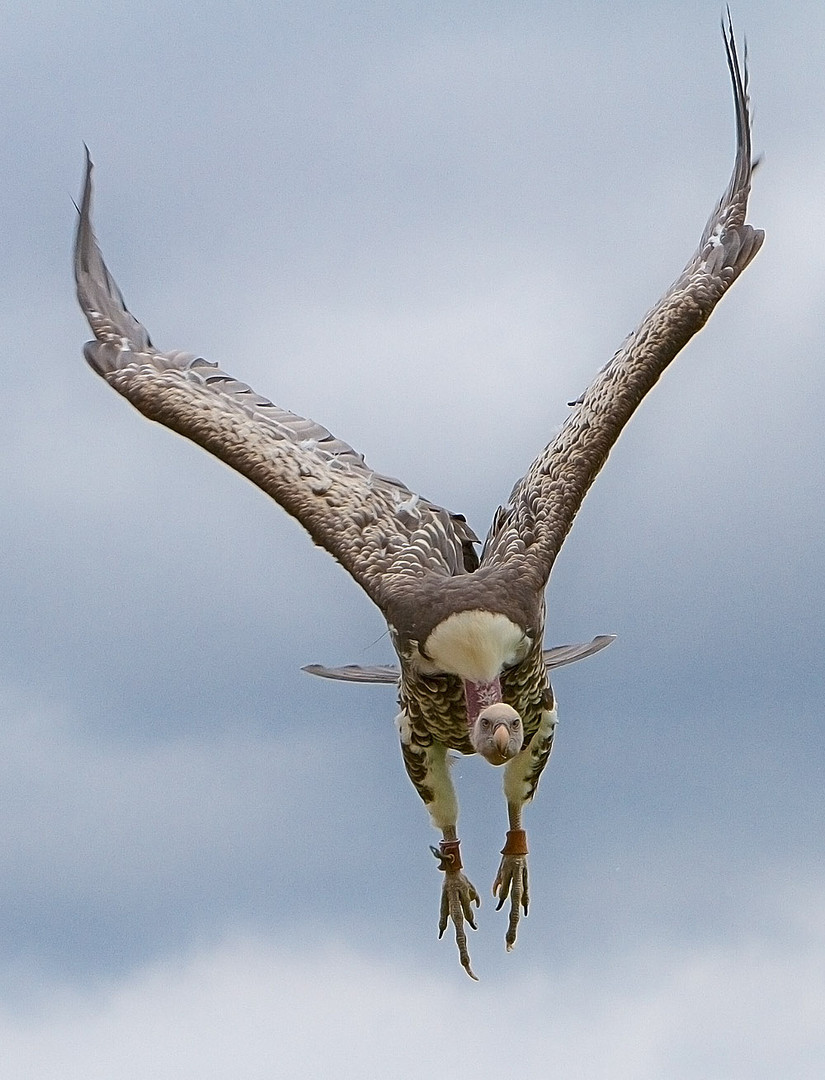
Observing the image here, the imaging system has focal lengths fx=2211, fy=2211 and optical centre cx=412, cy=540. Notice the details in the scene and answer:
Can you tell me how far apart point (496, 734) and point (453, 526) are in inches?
124

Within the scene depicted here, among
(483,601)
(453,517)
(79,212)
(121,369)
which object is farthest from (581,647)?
(79,212)

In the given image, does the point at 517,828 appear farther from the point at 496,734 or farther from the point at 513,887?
the point at 496,734

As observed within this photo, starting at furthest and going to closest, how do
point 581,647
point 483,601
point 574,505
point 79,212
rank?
1. point 79,212
2. point 581,647
3. point 574,505
4. point 483,601

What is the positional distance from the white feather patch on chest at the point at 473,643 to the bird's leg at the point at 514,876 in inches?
136

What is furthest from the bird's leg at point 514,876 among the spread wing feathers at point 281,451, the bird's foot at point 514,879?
the spread wing feathers at point 281,451

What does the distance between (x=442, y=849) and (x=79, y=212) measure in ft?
24.6

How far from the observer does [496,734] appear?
695 inches

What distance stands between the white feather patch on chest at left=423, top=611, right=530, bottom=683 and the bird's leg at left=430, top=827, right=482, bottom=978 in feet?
9.97

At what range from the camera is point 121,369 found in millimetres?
21938

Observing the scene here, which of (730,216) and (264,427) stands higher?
(730,216)

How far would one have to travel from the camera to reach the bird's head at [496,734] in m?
17.6

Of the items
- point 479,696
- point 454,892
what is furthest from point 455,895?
point 479,696

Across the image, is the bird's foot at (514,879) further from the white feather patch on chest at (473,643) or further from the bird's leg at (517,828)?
the white feather patch on chest at (473,643)

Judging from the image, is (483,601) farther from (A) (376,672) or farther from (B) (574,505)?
(A) (376,672)
